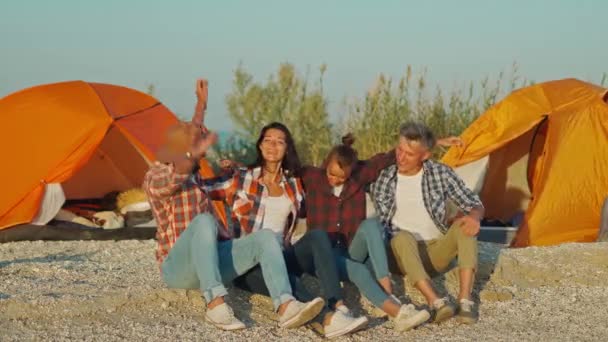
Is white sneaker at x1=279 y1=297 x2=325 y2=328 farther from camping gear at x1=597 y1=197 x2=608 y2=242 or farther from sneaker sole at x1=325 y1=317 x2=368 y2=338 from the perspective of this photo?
camping gear at x1=597 y1=197 x2=608 y2=242

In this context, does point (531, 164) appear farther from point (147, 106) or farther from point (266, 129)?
point (266, 129)

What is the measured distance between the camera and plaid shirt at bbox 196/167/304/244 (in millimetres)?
5801

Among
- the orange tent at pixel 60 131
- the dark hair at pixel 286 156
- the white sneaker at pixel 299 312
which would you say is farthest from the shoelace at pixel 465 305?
the orange tent at pixel 60 131

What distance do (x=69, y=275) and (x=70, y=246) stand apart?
205cm

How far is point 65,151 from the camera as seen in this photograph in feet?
Answer: 29.7

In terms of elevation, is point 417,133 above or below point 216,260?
above

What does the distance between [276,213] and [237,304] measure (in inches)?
21.5

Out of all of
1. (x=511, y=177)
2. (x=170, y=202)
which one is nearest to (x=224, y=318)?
(x=170, y=202)

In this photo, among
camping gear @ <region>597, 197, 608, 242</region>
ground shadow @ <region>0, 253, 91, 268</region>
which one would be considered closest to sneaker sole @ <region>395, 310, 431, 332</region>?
ground shadow @ <region>0, 253, 91, 268</region>

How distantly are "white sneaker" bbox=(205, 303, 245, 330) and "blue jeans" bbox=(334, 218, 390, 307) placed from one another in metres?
0.68

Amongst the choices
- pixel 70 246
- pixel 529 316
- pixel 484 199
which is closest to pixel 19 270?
pixel 70 246

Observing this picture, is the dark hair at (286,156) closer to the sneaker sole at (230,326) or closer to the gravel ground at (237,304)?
the gravel ground at (237,304)

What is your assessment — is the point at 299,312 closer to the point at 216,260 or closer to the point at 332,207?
the point at 216,260

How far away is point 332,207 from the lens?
6.12 m
